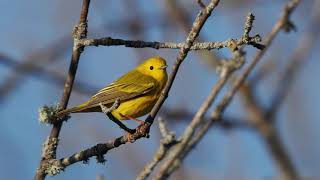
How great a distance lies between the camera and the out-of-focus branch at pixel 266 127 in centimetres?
313

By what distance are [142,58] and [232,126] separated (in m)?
1.20

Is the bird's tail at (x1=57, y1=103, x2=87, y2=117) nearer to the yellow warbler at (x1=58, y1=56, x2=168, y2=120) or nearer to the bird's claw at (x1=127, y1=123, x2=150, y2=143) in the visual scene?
the yellow warbler at (x1=58, y1=56, x2=168, y2=120)

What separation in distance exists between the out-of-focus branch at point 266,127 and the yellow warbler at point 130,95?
2.72 ft

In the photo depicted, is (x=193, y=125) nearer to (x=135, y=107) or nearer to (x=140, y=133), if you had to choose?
(x=140, y=133)

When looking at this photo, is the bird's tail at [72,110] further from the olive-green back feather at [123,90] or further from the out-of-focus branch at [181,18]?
the out-of-focus branch at [181,18]

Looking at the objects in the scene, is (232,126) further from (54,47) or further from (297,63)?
(54,47)

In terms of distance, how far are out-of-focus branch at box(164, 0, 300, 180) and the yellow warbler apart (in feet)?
2.72

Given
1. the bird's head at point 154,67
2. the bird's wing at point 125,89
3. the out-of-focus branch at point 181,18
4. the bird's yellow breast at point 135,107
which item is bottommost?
the bird's yellow breast at point 135,107

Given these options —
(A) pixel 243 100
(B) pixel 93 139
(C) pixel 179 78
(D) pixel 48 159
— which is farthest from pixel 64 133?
(D) pixel 48 159

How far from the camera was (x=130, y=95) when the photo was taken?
474 cm

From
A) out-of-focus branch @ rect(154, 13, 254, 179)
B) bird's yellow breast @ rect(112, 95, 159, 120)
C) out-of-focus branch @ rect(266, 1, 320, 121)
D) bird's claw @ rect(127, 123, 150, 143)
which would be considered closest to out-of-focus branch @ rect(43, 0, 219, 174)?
bird's claw @ rect(127, 123, 150, 143)

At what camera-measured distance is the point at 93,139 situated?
713cm

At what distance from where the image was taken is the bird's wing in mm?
4482

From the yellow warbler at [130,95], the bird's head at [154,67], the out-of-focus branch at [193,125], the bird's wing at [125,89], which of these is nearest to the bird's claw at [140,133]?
the out-of-focus branch at [193,125]
